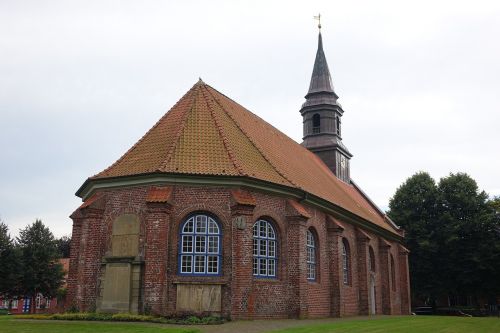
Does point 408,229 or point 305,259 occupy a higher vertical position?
point 408,229

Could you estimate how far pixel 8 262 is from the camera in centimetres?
3969

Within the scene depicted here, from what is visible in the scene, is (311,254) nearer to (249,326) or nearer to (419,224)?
(249,326)

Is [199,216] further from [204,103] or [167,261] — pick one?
[204,103]

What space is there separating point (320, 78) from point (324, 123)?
334cm

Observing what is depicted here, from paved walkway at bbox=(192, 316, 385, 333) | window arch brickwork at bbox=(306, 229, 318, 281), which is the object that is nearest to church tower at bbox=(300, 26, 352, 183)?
window arch brickwork at bbox=(306, 229, 318, 281)

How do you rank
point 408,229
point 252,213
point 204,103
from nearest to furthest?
point 252,213 < point 204,103 < point 408,229

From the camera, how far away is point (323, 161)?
119 feet

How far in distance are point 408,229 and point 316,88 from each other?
1397 cm

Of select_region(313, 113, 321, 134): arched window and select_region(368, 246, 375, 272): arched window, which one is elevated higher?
select_region(313, 113, 321, 134): arched window

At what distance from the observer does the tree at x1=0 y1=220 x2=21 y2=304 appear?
39.6 meters

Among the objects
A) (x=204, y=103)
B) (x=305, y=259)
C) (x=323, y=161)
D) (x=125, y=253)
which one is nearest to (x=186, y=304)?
(x=125, y=253)

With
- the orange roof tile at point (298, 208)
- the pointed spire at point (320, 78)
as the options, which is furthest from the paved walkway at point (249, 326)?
the pointed spire at point (320, 78)

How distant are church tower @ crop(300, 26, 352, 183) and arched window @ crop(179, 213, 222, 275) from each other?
58.7 ft

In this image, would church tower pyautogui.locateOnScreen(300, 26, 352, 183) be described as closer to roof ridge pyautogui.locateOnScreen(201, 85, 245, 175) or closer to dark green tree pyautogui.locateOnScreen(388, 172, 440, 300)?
dark green tree pyautogui.locateOnScreen(388, 172, 440, 300)
